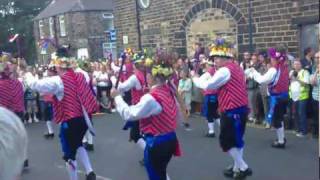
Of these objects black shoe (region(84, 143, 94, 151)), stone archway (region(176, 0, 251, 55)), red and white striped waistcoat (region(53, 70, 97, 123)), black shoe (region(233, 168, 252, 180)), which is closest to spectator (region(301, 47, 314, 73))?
black shoe (region(233, 168, 252, 180))

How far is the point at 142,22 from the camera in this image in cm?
1761

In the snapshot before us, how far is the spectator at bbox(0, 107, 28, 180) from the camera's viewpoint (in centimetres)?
154

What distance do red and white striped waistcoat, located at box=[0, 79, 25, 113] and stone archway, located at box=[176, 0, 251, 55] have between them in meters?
6.82

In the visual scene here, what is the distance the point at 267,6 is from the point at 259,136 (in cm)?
432

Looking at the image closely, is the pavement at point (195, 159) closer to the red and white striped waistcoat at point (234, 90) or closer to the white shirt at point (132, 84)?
the red and white striped waistcoat at point (234, 90)

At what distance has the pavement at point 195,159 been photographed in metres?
6.68

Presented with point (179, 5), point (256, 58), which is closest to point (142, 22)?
point (179, 5)

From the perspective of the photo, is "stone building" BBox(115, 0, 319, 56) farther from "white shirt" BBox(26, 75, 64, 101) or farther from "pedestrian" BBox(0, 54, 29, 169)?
"white shirt" BBox(26, 75, 64, 101)

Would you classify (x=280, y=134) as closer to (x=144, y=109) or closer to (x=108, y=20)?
(x=144, y=109)

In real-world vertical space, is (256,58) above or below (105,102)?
above

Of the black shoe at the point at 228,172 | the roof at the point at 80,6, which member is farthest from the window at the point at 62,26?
the black shoe at the point at 228,172

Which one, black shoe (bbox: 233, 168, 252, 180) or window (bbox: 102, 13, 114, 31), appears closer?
black shoe (bbox: 233, 168, 252, 180)

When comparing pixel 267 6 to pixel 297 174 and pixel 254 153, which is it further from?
pixel 297 174

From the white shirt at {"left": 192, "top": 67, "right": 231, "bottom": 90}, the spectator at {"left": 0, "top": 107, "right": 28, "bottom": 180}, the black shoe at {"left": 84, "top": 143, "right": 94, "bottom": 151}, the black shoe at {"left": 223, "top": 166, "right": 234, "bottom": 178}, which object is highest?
the spectator at {"left": 0, "top": 107, "right": 28, "bottom": 180}
